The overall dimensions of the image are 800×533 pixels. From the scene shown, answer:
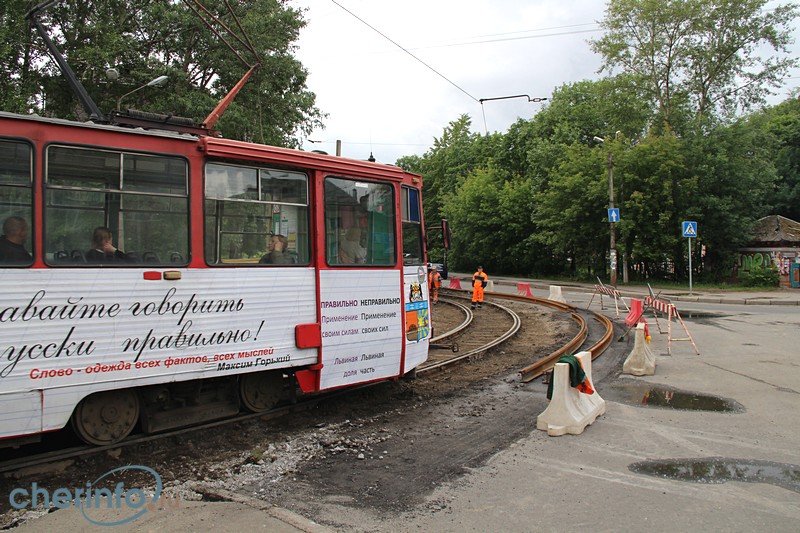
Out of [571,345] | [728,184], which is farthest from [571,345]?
[728,184]

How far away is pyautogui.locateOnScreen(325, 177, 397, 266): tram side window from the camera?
6938 mm

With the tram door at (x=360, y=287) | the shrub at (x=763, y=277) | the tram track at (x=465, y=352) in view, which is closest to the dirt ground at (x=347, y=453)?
the tram track at (x=465, y=352)

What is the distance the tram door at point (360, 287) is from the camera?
6859mm

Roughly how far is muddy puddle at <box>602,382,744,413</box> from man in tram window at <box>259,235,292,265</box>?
16.1 feet

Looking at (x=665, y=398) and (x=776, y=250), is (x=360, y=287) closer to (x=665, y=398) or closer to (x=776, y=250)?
(x=665, y=398)

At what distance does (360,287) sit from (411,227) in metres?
1.38

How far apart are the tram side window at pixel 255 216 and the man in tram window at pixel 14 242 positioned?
60.1 inches

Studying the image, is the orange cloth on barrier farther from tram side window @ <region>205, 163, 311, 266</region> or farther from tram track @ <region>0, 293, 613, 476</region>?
tram side window @ <region>205, 163, 311, 266</region>

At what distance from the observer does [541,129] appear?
46.1 metres

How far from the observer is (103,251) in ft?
17.5

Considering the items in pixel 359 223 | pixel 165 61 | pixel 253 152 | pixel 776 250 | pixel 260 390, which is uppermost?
pixel 165 61

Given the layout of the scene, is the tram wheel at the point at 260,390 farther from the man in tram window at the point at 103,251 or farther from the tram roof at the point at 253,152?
the tram roof at the point at 253,152

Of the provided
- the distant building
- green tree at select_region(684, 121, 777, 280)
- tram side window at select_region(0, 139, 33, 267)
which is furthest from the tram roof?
the distant building

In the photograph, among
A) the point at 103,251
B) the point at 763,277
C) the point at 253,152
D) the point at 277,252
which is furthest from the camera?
the point at 763,277
